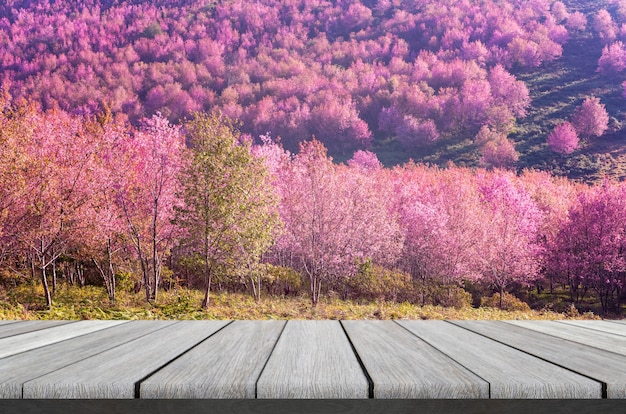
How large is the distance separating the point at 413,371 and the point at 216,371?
560mm

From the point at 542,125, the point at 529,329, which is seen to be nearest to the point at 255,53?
the point at 542,125

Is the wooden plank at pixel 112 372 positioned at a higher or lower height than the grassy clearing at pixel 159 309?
higher

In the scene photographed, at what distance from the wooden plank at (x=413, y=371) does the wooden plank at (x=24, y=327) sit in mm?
1461

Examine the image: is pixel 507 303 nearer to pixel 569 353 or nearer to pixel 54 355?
pixel 569 353

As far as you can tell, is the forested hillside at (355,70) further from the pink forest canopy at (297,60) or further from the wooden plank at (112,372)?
the wooden plank at (112,372)

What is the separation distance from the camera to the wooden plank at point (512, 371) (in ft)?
3.89

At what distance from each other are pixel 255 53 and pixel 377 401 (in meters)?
90.3

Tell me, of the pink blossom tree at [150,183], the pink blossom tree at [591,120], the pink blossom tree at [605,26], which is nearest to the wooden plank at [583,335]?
the pink blossom tree at [150,183]

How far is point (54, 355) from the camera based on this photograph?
1.48 meters

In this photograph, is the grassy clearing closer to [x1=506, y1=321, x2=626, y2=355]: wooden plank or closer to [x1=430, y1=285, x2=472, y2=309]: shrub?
[x1=430, y1=285, x2=472, y2=309]: shrub

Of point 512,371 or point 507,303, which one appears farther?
point 507,303

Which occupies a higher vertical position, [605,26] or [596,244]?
[605,26]

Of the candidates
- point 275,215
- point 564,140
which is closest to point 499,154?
point 564,140

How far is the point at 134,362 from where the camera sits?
1.38m
